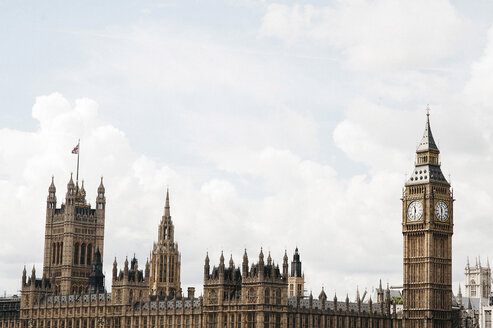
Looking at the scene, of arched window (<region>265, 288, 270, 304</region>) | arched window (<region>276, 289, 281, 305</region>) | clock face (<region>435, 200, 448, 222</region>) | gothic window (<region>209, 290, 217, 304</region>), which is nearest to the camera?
arched window (<region>265, 288, 270, 304</region>)

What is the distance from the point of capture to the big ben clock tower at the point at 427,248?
→ 185 m

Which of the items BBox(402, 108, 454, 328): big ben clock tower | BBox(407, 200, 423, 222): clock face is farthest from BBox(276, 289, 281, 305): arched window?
BBox(407, 200, 423, 222): clock face

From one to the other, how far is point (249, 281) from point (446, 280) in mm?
40699

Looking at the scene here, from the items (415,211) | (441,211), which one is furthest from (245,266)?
(441,211)

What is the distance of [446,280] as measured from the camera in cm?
18838

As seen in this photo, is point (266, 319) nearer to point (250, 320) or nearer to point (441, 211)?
point (250, 320)

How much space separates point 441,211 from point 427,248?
318 inches

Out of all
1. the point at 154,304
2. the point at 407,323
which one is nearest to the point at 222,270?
the point at 154,304

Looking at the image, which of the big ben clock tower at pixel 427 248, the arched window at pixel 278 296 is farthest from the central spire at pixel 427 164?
the arched window at pixel 278 296

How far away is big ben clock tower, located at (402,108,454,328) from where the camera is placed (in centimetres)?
18500

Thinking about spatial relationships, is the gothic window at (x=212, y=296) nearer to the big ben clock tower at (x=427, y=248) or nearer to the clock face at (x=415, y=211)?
the big ben clock tower at (x=427, y=248)

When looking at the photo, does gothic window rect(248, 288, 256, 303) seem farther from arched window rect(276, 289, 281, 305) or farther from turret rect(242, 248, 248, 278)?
arched window rect(276, 289, 281, 305)

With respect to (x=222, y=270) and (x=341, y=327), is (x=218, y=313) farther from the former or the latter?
(x=341, y=327)

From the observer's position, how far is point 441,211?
188125 millimetres
